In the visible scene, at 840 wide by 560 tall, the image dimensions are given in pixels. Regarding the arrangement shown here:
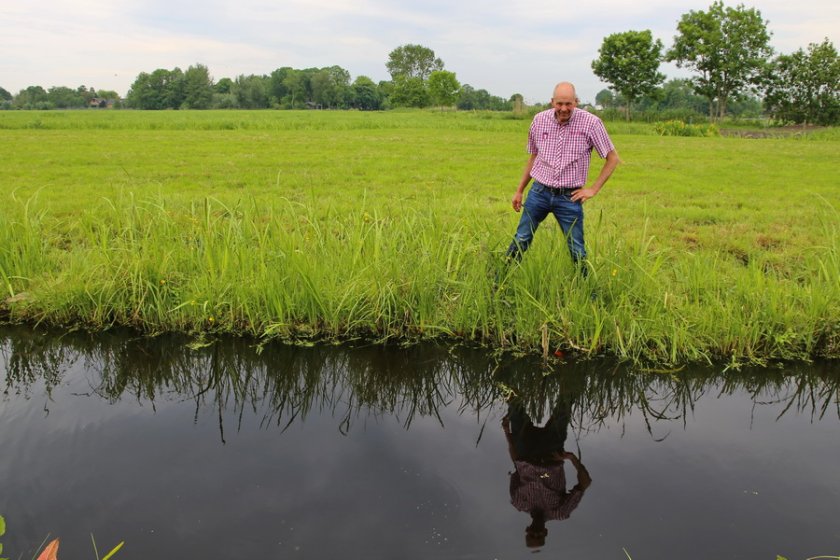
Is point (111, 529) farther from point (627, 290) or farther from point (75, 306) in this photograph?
point (627, 290)

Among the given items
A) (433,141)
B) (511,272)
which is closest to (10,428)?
(511,272)

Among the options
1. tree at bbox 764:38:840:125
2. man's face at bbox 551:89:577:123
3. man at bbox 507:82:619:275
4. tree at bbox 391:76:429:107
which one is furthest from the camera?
tree at bbox 391:76:429:107

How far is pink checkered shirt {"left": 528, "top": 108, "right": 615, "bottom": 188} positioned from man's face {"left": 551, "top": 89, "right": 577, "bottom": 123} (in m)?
0.07

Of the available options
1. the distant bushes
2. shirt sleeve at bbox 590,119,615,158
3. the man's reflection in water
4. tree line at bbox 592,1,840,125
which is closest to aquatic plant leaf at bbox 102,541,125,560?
the man's reflection in water

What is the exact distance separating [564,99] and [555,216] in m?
0.99

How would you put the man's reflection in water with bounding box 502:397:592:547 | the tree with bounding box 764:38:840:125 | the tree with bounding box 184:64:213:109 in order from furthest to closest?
the tree with bounding box 184:64:213:109, the tree with bounding box 764:38:840:125, the man's reflection in water with bounding box 502:397:592:547

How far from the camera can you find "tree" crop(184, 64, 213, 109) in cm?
10569

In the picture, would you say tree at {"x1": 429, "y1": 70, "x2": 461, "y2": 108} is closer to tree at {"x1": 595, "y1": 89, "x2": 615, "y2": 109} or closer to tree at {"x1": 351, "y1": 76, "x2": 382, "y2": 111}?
tree at {"x1": 595, "y1": 89, "x2": 615, "y2": 109}

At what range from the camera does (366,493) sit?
3361 mm

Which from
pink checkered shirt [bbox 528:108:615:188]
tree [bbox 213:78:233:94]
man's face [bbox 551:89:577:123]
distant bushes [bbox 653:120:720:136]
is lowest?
pink checkered shirt [bbox 528:108:615:188]

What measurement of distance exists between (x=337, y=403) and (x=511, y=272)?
77.1 inches

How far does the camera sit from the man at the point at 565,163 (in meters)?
5.06

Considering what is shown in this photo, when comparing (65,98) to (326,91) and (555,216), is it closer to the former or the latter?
(326,91)

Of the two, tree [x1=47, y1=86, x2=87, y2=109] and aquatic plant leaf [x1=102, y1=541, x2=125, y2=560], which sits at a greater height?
tree [x1=47, y1=86, x2=87, y2=109]
